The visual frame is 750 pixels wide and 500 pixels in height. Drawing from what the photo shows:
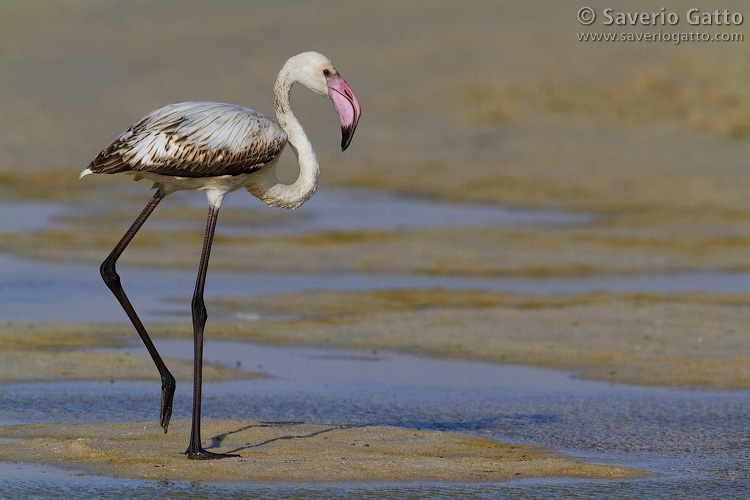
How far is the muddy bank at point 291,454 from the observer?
21.0ft

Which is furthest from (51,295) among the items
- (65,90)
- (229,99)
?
(65,90)

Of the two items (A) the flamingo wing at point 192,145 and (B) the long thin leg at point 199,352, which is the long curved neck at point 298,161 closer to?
(A) the flamingo wing at point 192,145

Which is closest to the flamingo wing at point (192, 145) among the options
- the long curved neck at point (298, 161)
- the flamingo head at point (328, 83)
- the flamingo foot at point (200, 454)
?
the long curved neck at point (298, 161)

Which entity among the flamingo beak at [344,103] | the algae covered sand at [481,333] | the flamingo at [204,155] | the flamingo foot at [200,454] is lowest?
the flamingo foot at [200,454]

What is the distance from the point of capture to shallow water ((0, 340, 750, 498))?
6.24 meters

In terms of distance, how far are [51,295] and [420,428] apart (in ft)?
17.6

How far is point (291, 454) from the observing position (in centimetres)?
680

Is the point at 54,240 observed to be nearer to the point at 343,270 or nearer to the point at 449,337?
the point at 343,270

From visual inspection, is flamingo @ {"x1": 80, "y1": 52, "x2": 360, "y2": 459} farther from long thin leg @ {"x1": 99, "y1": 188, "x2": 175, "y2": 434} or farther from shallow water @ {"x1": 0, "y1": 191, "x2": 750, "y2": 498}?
shallow water @ {"x1": 0, "y1": 191, "x2": 750, "y2": 498}

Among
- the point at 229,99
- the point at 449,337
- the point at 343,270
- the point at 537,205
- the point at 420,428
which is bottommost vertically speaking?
the point at 420,428

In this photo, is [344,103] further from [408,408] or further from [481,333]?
[481,333]

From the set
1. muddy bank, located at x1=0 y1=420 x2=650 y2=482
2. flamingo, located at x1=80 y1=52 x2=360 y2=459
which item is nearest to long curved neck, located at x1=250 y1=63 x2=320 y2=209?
flamingo, located at x1=80 y1=52 x2=360 y2=459

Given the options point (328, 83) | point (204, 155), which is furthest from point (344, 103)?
point (204, 155)

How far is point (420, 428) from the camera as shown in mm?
7762
